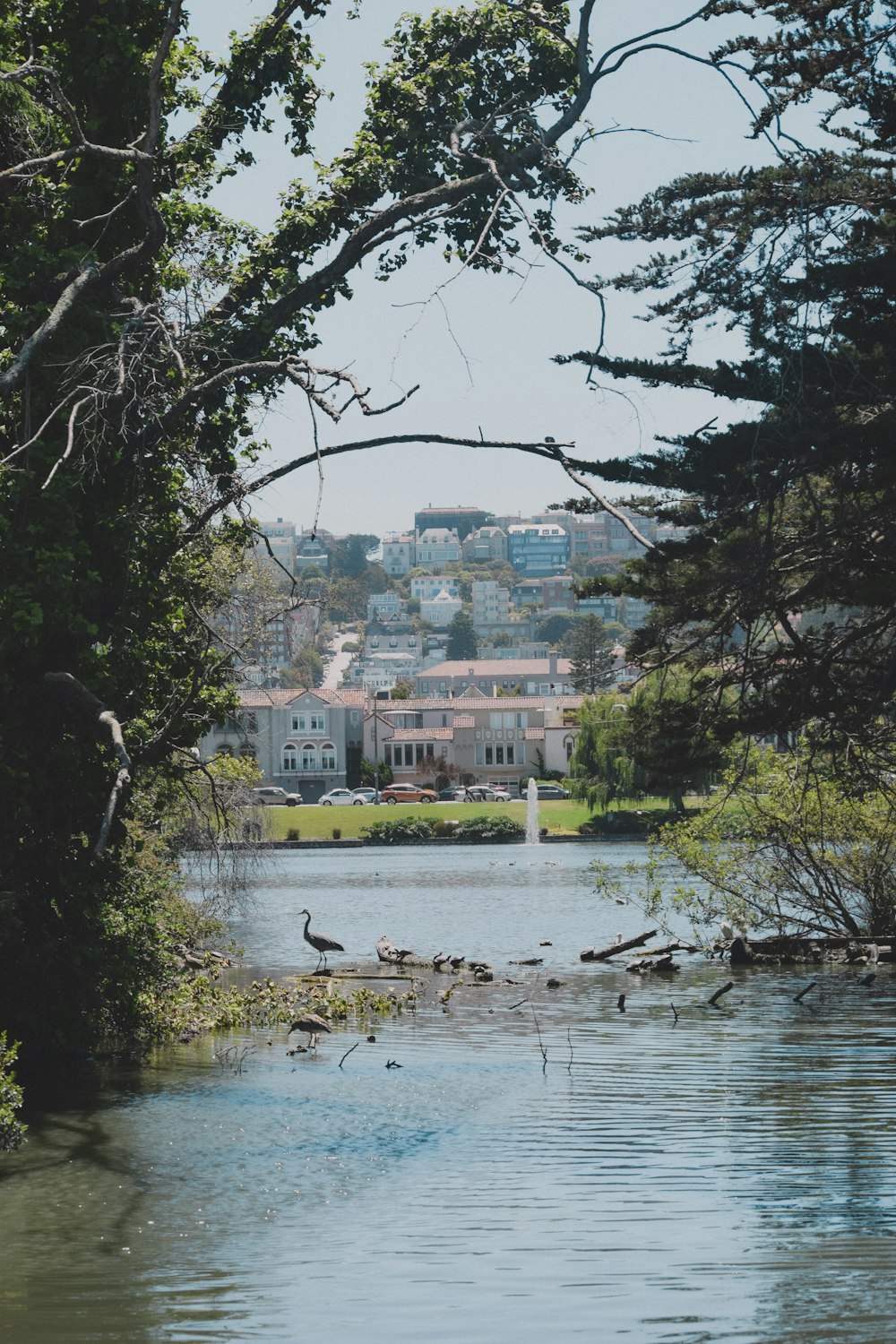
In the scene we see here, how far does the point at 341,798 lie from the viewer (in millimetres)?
117375

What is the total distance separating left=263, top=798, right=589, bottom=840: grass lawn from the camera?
89875mm

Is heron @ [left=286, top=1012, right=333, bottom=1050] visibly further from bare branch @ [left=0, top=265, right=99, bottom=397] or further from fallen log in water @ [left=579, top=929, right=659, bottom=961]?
fallen log in water @ [left=579, top=929, right=659, bottom=961]

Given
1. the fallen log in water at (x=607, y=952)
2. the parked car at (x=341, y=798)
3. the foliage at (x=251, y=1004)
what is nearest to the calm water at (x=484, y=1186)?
the foliage at (x=251, y=1004)

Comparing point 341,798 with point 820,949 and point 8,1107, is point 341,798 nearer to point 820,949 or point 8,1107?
point 820,949

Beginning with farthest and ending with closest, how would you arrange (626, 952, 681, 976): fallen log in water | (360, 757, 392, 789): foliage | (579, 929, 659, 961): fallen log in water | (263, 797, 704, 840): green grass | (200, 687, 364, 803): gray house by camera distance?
(200, 687, 364, 803): gray house, (360, 757, 392, 789): foliage, (263, 797, 704, 840): green grass, (579, 929, 659, 961): fallen log in water, (626, 952, 681, 976): fallen log in water

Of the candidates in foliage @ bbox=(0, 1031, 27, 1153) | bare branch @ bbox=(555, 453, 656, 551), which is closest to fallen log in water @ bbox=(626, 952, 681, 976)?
bare branch @ bbox=(555, 453, 656, 551)

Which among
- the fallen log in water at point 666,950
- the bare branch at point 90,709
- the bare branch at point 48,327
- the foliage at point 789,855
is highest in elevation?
the bare branch at point 48,327

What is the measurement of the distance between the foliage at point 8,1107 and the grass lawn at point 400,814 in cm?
6997

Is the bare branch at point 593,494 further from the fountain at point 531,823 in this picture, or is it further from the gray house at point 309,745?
the gray house at point 309,745

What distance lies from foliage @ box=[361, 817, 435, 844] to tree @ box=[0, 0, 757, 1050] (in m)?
67.0

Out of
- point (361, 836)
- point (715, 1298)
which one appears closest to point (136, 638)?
point (715, 1298)

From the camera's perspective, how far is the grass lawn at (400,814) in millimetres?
89875

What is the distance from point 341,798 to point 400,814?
1894cm

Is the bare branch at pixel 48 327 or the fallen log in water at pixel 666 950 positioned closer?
the bare branch at pixel 48 327
